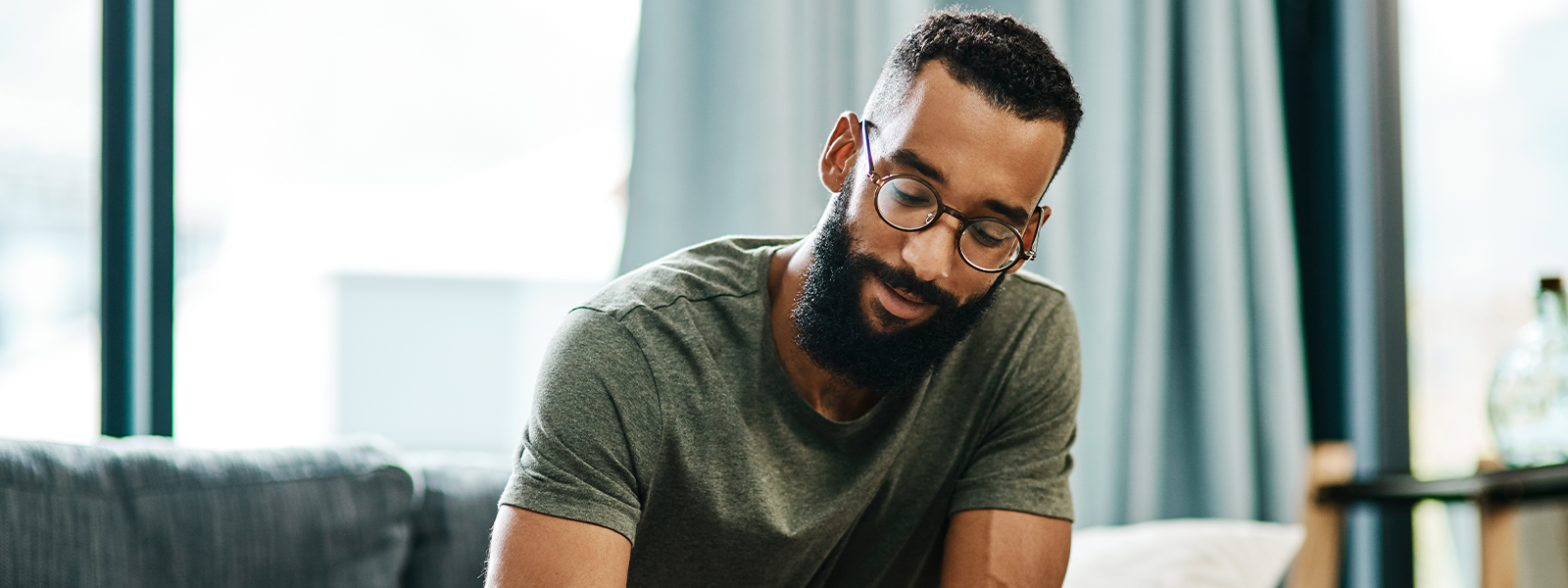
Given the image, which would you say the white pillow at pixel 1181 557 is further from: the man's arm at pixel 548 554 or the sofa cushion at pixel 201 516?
the sofa cushion at pixel 201 516

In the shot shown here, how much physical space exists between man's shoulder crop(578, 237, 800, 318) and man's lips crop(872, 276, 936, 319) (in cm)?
14

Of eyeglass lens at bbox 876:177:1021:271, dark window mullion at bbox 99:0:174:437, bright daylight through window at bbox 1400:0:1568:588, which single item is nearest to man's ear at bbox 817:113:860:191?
eyeglass lens at bbox 876:177:1021:271

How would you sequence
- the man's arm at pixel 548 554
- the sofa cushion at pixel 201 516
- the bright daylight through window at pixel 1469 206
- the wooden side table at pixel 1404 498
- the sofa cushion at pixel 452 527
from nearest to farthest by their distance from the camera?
1. the man's arm at pixel 548 554
2. the sofa cushion at pixel 201 516
3. the wooden side table at pixel 1404 498
4. the sofa cushion at pixel 452 527
5. the bright daylight through window at pixel 1469 206

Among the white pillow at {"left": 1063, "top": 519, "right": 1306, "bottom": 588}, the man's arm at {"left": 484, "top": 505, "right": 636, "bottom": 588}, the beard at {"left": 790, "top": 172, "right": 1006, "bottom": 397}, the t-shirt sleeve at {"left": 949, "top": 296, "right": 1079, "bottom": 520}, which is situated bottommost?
the white pillow at {"left": 1063, "top": 519, "right": 1306, "bottom": 588}

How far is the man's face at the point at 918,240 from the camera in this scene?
0.96 meters

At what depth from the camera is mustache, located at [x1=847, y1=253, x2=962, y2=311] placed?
0.99m

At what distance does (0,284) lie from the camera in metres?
1.60

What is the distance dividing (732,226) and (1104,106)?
0.79 meters

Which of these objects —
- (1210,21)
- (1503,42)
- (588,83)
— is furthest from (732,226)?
(1503,42)

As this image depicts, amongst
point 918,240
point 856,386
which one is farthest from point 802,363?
point 918,240

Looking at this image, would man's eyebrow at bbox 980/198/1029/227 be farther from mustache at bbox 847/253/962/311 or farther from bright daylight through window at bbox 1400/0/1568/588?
bright daylight through window at bbox 1400/0/1568/588

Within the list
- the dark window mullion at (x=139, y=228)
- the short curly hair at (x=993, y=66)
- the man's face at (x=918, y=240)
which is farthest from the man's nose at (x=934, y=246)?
the dark window mullion at (x=139, y=228)

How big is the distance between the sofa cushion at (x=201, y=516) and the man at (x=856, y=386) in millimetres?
422

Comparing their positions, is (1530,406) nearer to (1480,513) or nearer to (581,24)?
(1480,513)
